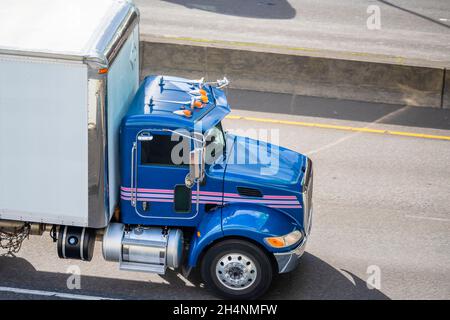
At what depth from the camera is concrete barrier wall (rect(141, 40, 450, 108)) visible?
17.7 m

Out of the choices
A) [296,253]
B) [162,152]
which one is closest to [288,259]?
[296,253]

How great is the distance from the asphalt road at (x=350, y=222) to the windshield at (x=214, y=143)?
1813mm

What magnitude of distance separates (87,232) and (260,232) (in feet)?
7.49

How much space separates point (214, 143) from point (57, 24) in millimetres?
2556

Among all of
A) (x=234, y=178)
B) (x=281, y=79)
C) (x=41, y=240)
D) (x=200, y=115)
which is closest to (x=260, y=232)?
(x=234, y=178)

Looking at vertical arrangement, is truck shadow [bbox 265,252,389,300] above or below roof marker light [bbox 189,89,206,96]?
below

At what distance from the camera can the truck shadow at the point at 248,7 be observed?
22.7 meters

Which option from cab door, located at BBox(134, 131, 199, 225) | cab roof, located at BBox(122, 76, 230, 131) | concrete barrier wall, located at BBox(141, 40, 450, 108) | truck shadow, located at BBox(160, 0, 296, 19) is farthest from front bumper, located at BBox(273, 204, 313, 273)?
truck shadow, located at BBox(160, 0, 296, 19)

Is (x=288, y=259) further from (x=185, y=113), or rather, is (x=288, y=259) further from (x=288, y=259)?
(x=185, y=113)

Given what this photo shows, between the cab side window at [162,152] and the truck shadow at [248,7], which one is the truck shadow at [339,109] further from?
the cab side window at [162,152]

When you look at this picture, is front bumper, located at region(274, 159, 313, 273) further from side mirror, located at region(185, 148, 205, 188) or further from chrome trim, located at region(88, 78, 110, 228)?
chrome trim, located at region(88, 78, 110, 228)

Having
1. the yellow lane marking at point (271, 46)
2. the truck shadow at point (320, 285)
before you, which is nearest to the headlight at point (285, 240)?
the truck shadow at point (320, 285)

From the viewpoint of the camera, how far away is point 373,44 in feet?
68.4

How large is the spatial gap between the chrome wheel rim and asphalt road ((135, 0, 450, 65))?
31.9 feet
